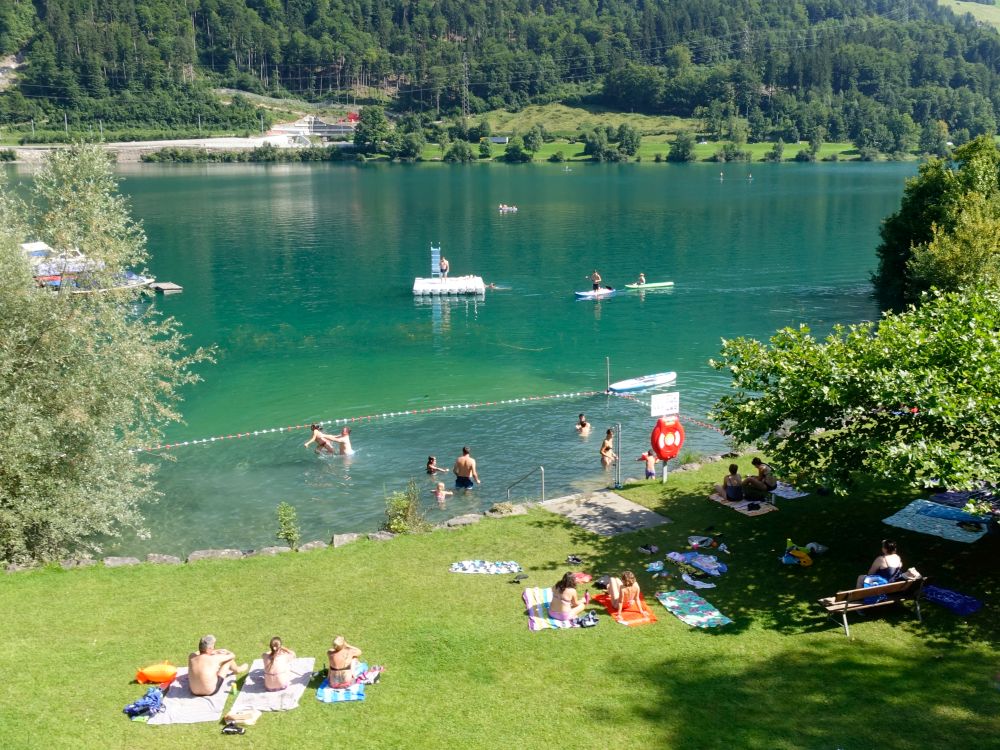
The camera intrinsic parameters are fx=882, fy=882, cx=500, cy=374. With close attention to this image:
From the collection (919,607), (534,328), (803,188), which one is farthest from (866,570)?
(803,188)

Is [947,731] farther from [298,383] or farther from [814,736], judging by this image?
[298,383]

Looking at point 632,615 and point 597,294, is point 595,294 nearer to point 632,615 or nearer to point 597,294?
point 597,294

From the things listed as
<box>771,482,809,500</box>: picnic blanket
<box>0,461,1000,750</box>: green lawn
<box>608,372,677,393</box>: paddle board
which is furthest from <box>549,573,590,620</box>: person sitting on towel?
<box>608,372,677,393</box>: paddle board

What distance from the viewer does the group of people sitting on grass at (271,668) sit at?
15.1 m

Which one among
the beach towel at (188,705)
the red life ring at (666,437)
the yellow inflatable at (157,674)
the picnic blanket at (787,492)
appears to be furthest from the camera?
the red life ring at (666,437)

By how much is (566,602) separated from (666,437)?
31.9 ft

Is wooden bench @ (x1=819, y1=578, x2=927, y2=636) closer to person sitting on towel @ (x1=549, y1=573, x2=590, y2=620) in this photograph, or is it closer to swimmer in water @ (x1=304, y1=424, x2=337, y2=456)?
person sitting on towel @ (x1=549, y1=573, x2=590, y2=620)

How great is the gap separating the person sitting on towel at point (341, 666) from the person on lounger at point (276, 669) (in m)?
0.76

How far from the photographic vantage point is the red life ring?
2630 cm

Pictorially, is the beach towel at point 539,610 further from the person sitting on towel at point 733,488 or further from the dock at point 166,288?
the dock at point 166,288

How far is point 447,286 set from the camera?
233ft

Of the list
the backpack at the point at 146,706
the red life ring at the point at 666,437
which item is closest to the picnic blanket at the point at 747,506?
the red life ring at the point at 666,437

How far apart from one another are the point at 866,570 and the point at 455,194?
13828 centimetres

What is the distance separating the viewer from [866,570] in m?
19.4
